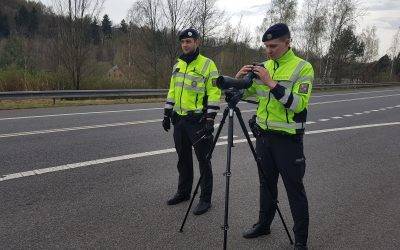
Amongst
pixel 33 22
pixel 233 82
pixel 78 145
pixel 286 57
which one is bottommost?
pixel 78 145

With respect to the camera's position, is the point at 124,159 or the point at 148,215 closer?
the point at 148,215

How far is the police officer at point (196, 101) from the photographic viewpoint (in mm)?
4605

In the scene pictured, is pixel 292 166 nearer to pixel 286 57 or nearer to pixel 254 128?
pixel 254 128

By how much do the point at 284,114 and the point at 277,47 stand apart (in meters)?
0.63

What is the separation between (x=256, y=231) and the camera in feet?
13.5

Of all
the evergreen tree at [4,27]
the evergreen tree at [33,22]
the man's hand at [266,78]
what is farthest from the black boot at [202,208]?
the evergreen tree at [4,27]

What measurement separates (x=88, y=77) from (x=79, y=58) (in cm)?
144

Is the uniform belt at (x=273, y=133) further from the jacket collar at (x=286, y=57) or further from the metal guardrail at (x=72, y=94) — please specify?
the metal guardrail at (x=72, y=94)

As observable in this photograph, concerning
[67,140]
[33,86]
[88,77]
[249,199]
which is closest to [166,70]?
[88,77]

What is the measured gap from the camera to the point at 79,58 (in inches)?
788

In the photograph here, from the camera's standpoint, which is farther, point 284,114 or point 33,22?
point 33,22

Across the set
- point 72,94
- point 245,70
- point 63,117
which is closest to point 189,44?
point 245,70

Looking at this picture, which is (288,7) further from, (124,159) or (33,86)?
(124,159)

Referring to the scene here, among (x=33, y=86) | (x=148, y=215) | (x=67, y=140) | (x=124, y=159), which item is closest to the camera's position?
(x=148, y=215)
